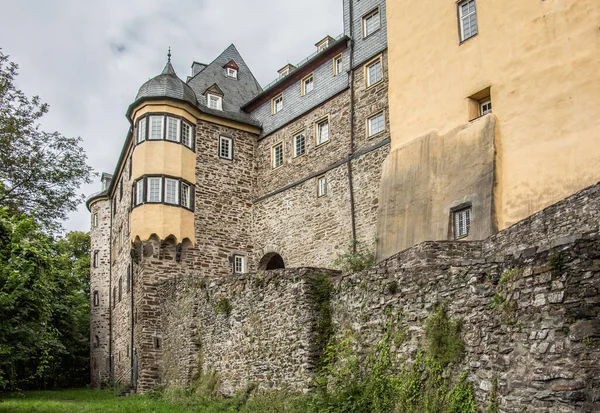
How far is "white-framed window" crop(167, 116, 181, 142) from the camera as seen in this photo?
88.7 feet

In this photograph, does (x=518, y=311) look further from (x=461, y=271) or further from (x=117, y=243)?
(x=117, y=243)

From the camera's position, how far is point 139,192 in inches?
1041

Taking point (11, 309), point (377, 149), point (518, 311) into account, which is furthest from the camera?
point (377, 149)

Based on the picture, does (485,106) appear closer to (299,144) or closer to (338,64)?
(338,64)

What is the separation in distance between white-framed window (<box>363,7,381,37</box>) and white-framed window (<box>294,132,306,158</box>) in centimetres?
473

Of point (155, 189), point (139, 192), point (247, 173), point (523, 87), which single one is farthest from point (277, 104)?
point (523, 87)

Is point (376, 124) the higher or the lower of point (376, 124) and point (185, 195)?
the higher

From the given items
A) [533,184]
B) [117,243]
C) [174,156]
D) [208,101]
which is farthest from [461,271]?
[117,243]

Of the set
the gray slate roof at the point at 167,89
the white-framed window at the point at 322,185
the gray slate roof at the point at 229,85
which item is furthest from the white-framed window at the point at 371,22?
the gray slate roof at the point at 167,89

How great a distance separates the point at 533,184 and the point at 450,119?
3503 mm

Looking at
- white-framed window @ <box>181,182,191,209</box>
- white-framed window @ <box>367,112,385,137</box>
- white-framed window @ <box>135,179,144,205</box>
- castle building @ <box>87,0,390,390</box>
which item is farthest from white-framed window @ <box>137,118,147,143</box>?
white-framed window @ <box>367,112,385,137</box>

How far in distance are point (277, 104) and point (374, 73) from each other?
634 cm

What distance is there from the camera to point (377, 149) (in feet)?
76.1

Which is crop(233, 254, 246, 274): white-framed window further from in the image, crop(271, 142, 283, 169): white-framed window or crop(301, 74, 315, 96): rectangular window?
crop(301, 74, 315, 96): rectangular window
